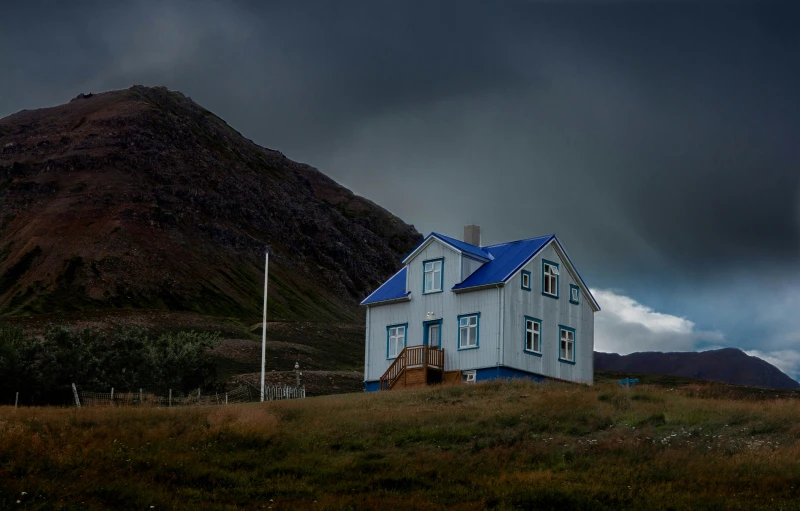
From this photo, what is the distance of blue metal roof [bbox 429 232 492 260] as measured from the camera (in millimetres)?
50000

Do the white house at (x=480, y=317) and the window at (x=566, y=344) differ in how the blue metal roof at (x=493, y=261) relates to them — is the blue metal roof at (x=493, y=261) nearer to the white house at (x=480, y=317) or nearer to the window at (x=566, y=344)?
the white house at (x=480, y=317)

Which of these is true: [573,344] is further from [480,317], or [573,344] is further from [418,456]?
[418,456]

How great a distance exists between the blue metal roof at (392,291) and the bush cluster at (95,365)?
37.0ft

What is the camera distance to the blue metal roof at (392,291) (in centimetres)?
5187

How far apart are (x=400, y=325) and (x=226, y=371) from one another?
41.2m

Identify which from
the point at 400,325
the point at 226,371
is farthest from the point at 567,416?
the point at 226,371

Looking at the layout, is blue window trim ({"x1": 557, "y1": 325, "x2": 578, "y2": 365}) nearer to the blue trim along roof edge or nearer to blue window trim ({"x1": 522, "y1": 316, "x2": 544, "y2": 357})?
blue window trim ({"x1": 522, "y1": 316, "x2": 544, "y2": 357})

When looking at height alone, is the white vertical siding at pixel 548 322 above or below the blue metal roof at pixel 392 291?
below

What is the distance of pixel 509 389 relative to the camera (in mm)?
Result: 39594

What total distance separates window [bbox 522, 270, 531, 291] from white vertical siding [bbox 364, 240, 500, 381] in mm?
1793

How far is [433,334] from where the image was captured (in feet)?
164

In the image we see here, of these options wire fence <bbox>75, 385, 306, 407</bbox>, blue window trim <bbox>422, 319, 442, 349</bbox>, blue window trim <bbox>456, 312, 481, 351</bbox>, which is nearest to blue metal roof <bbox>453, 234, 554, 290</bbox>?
blue window trim <bbox>456, 312, 481, 351</bbox>

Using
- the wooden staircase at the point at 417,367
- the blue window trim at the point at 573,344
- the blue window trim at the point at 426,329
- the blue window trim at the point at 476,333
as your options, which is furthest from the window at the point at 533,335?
the blue window trim at the point at 426,329

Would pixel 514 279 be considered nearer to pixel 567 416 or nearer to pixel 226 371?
pixel 567 416
